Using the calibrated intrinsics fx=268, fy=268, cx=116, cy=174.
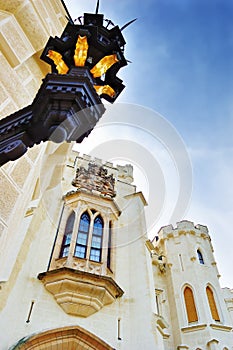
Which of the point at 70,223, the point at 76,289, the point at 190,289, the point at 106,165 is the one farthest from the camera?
the point at 106,165

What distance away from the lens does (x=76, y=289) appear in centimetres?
627

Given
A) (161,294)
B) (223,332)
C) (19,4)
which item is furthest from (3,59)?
(223,332)

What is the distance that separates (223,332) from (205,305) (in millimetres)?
960

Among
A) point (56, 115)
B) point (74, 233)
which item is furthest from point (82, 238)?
point (56, 115)

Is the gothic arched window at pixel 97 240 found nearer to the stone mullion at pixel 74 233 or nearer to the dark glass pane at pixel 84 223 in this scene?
the dark glass pane at pixel 84 223

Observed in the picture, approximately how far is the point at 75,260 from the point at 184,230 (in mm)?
6867

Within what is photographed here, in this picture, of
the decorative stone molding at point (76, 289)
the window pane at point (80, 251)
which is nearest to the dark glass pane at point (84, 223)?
the window pane at point (80, 251)

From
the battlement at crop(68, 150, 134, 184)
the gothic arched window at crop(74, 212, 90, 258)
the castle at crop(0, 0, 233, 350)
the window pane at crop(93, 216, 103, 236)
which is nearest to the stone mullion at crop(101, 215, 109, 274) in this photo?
the castle at crop(0, 0, 233, 350)

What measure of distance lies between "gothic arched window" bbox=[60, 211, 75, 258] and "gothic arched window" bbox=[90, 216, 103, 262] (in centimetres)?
68

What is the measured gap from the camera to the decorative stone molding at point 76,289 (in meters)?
6.21

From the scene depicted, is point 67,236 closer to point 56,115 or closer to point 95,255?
point 95,255

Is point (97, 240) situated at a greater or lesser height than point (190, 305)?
greater

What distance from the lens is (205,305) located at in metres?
9.73

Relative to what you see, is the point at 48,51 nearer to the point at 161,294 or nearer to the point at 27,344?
the point at 27,344
